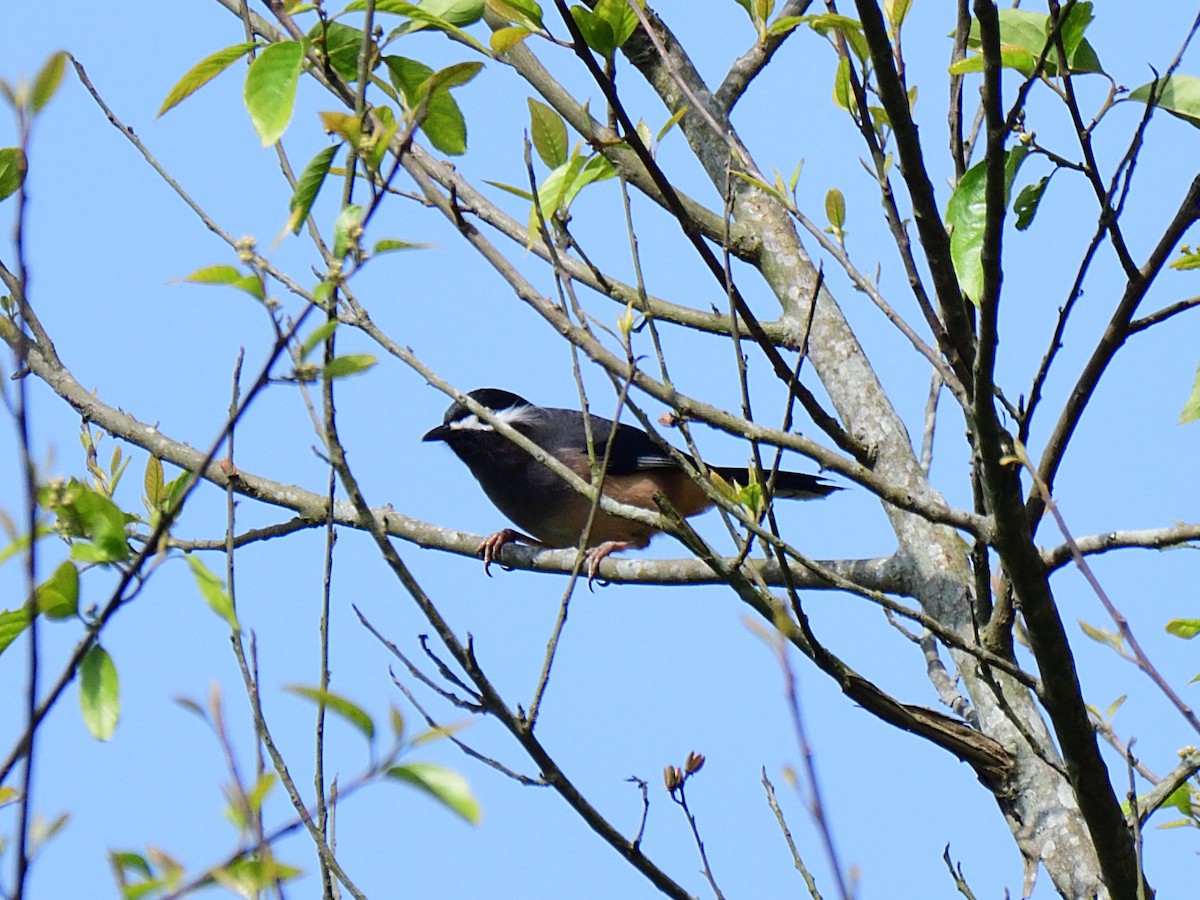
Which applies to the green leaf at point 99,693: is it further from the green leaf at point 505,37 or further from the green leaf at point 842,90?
the green leaf at point 842,90

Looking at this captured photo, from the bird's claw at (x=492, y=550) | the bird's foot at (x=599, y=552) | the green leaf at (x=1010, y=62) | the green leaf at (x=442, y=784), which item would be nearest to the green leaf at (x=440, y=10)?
the green leaf at (x=1010, y=62)

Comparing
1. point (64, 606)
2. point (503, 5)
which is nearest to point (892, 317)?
point (503, 5)

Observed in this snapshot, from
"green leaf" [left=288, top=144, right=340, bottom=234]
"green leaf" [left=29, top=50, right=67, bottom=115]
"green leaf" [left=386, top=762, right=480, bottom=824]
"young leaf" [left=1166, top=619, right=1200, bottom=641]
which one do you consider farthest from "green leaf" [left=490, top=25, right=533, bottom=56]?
"young leaf" [left=1166, top=619, right=1200, bottom=641]

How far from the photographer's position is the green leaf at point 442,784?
64.0 inches

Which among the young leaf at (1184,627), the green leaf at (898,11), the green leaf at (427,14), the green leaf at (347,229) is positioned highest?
the green leaf at (898,11)

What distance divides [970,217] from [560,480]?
13.3 feet

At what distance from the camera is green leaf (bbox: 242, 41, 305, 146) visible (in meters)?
1.94

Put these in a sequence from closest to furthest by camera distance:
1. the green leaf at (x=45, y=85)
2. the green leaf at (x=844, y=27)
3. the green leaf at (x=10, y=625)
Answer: the green leaf at (x=45, y=85) < the green leaf at (x=10, y=625) < the green leaf at (x=844, y=27)

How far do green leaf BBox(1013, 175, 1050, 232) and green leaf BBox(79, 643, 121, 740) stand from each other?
7.17 feet

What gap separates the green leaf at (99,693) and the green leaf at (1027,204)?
2.18m

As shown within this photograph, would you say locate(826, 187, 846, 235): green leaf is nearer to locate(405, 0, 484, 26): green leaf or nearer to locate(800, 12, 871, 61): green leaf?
locate(800, 12, 871, 61): green leaf

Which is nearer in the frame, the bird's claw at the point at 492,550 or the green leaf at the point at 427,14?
the green leaf at the point at 427,14

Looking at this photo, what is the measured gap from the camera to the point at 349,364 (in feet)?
6.40

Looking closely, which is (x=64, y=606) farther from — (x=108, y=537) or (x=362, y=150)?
(x=362, y=150)
